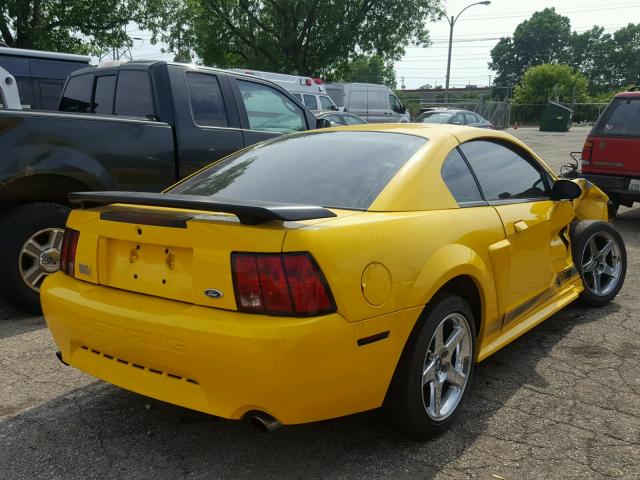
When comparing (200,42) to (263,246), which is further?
(200,42)

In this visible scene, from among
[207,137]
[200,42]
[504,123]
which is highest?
[200,42]

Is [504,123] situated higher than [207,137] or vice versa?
[207,137]

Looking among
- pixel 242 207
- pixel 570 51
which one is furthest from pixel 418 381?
pixel 570 51

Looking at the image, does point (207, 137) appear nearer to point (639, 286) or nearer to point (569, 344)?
point (569, 344)

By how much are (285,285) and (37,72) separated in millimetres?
10329

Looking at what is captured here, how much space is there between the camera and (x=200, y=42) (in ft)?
96.6

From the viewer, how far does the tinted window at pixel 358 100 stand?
21.3 meters

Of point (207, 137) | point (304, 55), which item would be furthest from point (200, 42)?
point (207, 137)

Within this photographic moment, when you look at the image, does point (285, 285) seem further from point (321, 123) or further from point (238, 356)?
point (321, 123)

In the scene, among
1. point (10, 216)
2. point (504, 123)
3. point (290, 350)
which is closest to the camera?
point (290, 350)

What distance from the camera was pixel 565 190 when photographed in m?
3.91

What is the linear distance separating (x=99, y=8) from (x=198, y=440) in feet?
77.1

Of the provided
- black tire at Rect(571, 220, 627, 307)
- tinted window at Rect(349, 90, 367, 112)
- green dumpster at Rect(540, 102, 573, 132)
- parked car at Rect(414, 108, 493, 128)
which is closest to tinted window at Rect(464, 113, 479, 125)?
parked car at Rect(414, 108, 493, 128)

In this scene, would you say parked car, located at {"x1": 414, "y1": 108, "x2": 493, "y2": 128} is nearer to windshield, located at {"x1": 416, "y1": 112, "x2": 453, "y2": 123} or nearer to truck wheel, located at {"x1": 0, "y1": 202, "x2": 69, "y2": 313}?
windshield, located at {"x1": 416, "y1": 112, "x2": 453, "y2": 123}
